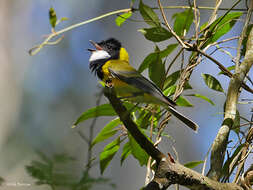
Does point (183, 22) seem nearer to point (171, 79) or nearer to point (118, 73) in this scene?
point (171, 79)

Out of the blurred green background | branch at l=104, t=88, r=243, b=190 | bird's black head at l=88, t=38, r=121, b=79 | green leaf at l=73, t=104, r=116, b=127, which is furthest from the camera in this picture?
the blurred green background

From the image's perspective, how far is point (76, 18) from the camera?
4.55 metres

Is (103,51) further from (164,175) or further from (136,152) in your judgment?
(164,175)

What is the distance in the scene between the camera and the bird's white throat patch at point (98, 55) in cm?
153

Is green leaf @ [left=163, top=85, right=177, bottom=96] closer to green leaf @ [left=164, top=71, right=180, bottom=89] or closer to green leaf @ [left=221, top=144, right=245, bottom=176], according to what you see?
green leaf @ [left=164, top=71, right=180, bottom=89]

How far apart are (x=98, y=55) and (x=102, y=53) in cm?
3

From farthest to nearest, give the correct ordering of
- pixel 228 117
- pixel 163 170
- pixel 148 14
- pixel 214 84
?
pixel 214 84 < pixel 148 14 < pixel 228 117 < pixel 163 170

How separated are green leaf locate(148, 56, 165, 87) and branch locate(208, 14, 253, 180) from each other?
24 cm

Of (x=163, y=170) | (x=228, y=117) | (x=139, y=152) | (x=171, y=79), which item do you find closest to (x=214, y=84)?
(x=171, y=79)

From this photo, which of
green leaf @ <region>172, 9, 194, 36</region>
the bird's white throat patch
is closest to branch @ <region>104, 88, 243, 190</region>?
green leaf @ <region>172, 9, 194, 36</region>

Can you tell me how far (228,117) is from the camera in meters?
0.95

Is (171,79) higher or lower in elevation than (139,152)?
higher

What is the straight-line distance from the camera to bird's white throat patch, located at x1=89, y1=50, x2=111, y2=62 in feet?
5.02

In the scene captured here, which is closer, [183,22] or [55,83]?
[183,22]
